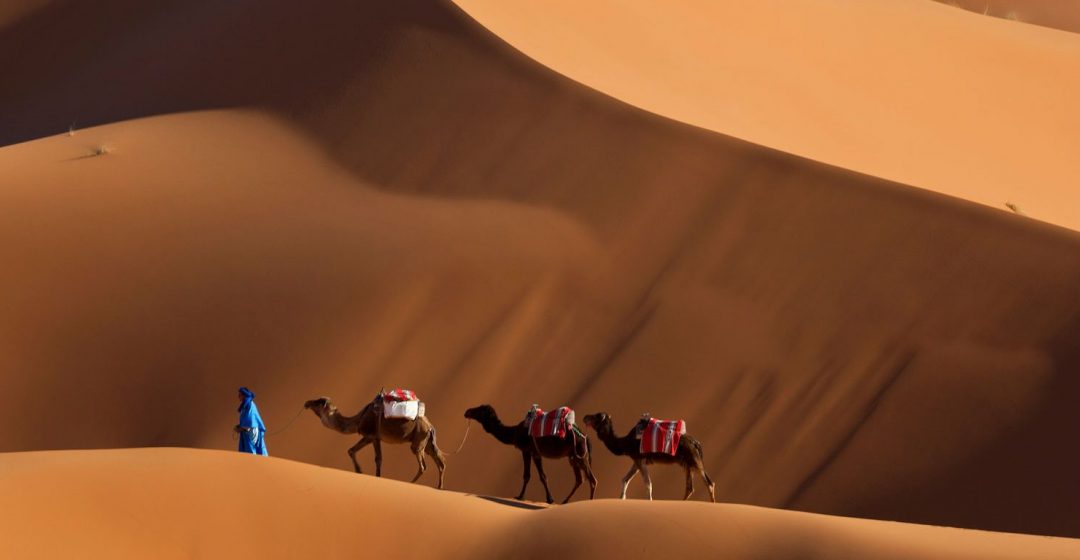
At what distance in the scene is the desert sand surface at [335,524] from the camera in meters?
12.5

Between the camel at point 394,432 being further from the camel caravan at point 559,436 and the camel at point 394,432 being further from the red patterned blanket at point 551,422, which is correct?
the red patterned blanket at point 551,422

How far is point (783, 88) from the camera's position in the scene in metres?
28.2

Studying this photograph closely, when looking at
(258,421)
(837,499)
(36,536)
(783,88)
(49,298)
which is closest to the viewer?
(36,536)

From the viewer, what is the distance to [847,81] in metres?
29.8

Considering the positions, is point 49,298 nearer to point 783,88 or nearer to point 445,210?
point 445,210

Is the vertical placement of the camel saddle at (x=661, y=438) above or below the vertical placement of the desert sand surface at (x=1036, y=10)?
below

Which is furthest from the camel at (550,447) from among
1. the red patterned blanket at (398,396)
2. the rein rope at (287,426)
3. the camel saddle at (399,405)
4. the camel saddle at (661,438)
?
the rein rope at (287,426)

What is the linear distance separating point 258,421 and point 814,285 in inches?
299

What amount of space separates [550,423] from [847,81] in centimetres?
1465

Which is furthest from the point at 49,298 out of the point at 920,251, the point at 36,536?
the point at 920,251

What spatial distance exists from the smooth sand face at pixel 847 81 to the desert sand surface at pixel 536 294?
5.60 feet

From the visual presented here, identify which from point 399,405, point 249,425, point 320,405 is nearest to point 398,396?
point 399,405

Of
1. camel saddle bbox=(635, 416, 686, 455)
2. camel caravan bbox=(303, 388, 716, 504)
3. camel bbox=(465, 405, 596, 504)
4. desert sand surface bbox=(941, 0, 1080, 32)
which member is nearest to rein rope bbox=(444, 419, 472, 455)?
camel bbox=(465, 405, 596, 504)

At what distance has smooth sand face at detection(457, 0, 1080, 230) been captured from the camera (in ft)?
82.5
